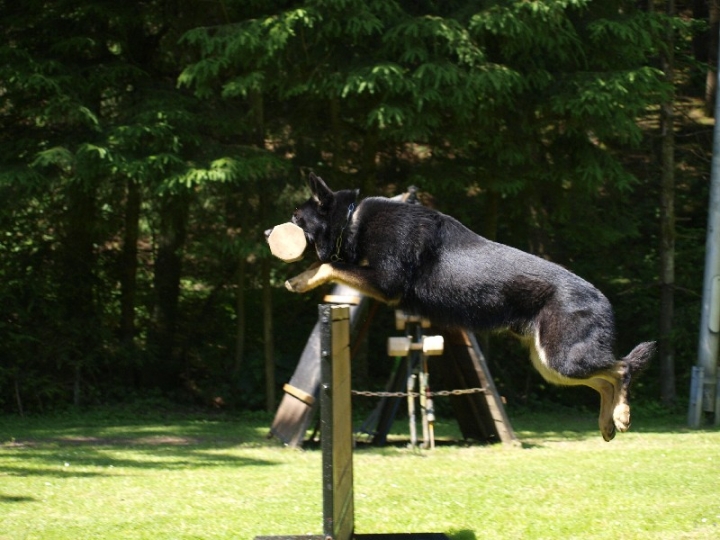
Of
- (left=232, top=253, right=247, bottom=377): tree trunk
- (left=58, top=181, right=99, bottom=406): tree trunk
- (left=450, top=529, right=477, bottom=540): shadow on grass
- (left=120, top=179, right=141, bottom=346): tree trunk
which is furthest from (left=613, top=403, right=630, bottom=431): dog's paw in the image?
(left=120, top=179, right=141, bottom=346): tree trunk

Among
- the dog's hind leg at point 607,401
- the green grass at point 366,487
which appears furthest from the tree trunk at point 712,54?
the dog's hind leg at point 607,401

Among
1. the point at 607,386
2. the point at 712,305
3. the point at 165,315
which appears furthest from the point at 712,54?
the point at 607,386

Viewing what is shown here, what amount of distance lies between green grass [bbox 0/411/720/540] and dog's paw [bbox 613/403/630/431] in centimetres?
114

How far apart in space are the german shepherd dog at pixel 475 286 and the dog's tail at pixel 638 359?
0.01 meters

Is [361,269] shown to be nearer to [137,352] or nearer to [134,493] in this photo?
[134,493]

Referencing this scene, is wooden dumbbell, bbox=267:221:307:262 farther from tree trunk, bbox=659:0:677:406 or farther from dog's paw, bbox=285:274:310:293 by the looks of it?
tree trunk, bbox=659:0:677:406

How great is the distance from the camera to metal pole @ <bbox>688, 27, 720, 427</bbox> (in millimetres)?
14156

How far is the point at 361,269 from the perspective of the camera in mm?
6152

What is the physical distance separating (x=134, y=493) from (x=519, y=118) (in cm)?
833

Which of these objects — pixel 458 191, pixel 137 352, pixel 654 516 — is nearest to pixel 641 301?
pixel 458 191

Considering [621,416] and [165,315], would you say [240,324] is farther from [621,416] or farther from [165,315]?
[621,416]

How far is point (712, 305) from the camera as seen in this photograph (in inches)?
564

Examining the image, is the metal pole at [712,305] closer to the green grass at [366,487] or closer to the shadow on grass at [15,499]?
the green grass at [366,487]

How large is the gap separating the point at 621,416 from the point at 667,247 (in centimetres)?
1126
